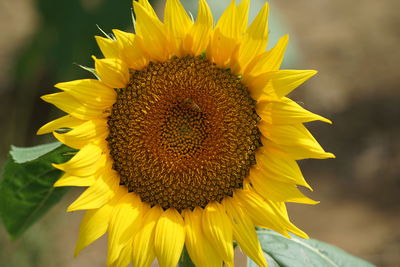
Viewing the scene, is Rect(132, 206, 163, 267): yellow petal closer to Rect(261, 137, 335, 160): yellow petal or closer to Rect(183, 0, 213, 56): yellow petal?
Rect(261, 137, 335, 160): yellow petal

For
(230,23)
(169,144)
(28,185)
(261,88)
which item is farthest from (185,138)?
(28,185)

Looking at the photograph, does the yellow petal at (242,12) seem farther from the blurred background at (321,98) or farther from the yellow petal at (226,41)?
the blurred background at (321,98)

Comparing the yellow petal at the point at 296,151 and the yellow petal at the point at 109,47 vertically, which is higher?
the yellow petal at the point at 109,47

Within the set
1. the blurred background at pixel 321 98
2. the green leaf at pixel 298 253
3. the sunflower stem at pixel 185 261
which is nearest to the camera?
the sunflower stem at pixel 185 261

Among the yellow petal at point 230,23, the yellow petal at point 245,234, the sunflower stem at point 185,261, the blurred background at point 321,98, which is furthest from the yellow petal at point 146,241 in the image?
the blurred background at point 321,98

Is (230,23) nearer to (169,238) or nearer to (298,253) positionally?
(169,238)

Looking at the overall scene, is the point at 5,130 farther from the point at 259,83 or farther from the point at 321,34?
the point at 259,83
